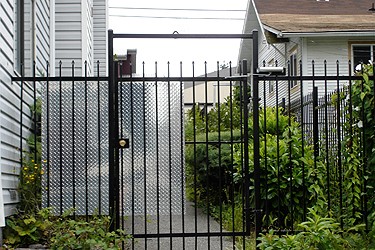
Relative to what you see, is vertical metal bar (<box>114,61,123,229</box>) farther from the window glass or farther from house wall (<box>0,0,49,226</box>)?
the window glass

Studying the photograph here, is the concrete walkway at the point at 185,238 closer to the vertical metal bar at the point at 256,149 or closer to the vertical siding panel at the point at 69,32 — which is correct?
the vertical metal bar at the point at 256,149

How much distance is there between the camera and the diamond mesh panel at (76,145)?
267 inches

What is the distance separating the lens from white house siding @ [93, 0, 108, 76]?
54.5 feet

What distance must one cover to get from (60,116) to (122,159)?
76 cm

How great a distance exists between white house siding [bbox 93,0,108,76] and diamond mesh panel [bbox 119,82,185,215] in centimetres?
970

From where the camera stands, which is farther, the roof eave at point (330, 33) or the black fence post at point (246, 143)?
the roof eave at point (330, 33)

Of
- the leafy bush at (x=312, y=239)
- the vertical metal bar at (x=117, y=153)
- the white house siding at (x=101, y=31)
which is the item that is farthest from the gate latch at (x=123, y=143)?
the white house siding at (x=101, y=31)

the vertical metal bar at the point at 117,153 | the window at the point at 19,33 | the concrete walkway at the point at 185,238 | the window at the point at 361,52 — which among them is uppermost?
the window at the point at 361,52

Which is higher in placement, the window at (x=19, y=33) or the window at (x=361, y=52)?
the window at (x=361, y=52)

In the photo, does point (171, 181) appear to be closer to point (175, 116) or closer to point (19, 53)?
point (175, 116)

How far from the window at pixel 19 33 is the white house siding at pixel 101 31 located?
328 inches

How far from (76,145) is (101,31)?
10.4 m

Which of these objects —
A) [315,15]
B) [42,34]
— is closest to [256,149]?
[42,34]

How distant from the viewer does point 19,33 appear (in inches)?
311
